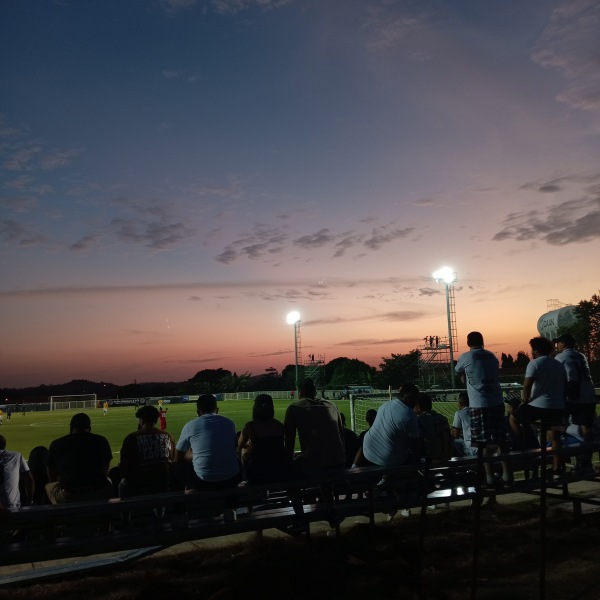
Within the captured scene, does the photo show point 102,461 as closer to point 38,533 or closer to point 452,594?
point 38,533

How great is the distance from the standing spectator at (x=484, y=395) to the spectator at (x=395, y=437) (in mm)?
839

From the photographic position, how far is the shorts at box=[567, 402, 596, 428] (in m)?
8.19

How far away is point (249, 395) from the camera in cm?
10356

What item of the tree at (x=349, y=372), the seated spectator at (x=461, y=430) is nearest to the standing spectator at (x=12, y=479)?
the seated spectator at (x=461, y=430)

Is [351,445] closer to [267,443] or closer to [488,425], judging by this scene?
[488,425]

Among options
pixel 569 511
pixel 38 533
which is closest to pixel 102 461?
pixel 38 533

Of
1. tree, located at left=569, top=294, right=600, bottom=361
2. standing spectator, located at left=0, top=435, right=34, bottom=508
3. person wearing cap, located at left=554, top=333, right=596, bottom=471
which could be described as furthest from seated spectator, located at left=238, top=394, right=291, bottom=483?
tree, located at left=569, top=294, right=600, bottom=361

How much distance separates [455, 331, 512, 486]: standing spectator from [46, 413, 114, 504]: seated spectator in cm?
415

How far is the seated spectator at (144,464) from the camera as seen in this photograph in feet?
20.6

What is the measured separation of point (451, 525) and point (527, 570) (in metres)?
1.71

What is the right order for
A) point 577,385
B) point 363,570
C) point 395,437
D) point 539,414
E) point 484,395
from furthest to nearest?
point 577,385 → point 539,414 → point 484,395 → point 395,437 → point 363,570

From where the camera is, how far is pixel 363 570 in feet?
19.6

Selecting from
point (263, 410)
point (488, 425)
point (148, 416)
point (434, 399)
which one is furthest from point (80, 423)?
point (434, 399)

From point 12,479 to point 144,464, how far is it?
4.21 ft
